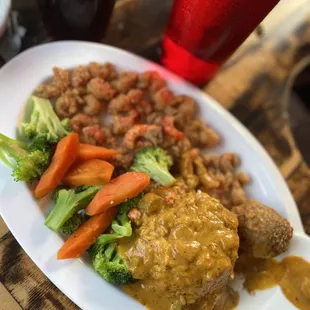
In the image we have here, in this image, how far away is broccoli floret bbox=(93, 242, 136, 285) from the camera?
1.44 meters

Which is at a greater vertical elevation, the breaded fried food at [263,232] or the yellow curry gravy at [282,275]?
the breaded fried food at [263,232]

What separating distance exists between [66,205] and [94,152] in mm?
249

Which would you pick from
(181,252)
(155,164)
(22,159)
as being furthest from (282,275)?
(22,159)

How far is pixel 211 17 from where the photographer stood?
1.73 m

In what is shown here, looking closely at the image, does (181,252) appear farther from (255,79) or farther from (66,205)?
(255,79)

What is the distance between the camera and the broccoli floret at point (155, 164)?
1.68 meters

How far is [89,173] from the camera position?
Answer: 1566 millimetres

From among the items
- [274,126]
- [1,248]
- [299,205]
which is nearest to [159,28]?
[274,126]

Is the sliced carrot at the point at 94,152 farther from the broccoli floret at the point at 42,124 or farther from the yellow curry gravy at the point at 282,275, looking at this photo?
the yellow curry gravy at the point at 282,275

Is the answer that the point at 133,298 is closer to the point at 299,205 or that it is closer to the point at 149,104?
Result: the point at 149,104

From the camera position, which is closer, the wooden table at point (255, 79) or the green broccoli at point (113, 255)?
the green broccoli at point (113, 255)

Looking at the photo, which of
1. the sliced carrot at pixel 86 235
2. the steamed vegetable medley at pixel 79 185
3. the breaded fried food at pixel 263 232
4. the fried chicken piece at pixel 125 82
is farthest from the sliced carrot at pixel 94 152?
the breaded fried food at pixel 263 232

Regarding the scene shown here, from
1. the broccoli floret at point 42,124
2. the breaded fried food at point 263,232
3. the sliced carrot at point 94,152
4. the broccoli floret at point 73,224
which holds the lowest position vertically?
the broccoli floret at point 73,224

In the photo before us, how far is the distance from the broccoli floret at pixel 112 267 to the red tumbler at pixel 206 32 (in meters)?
0.93
